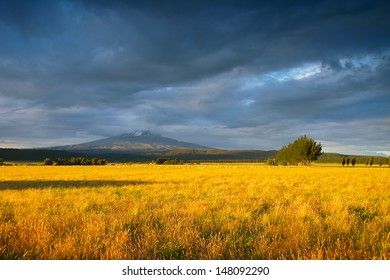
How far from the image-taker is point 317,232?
305 inches

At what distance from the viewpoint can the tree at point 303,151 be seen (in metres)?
104

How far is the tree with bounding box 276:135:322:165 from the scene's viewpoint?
341 ft

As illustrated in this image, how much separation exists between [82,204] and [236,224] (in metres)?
7.34

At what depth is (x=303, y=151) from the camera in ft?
344

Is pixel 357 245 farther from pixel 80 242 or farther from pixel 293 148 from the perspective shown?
pixel 293 148

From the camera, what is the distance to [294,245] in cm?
646

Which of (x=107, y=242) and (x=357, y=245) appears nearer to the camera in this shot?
(x=107, y=242)
